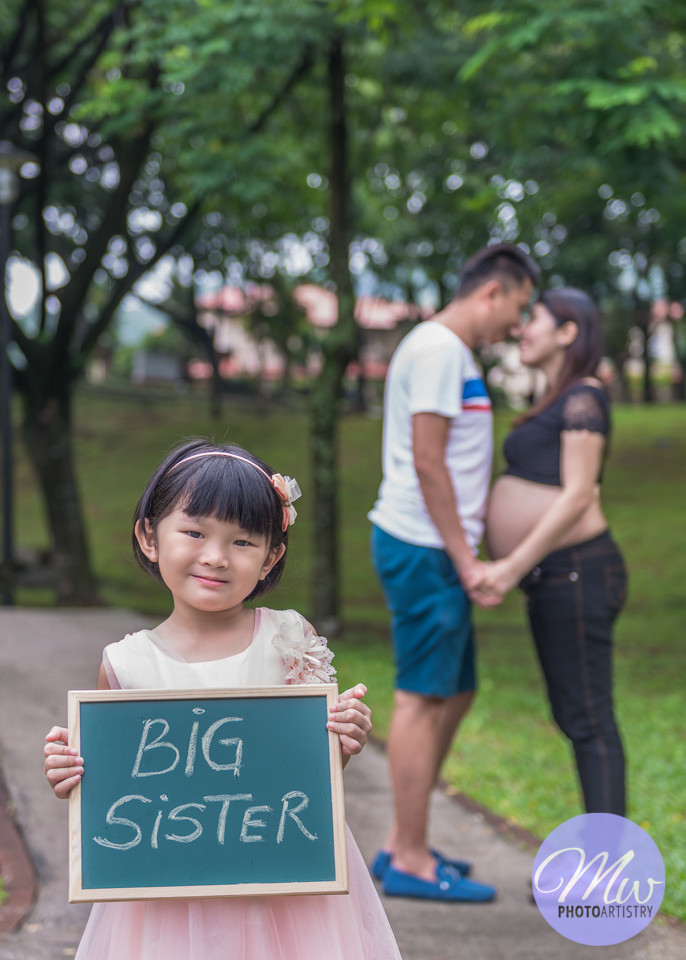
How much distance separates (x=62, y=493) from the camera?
38.0 ft

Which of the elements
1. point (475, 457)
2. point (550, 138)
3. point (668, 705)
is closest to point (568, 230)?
point (550, 138)

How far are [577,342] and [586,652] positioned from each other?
1093 mm

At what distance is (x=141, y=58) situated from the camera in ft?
26.2

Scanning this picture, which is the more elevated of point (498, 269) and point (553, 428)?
point (498, 269)

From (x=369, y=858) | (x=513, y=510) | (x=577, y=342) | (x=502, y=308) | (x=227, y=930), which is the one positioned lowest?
(x=369, y=858)

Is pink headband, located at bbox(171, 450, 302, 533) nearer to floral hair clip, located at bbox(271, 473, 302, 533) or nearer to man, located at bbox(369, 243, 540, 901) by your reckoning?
floral hair clip, located at bbox(271, 473, 302, 533)

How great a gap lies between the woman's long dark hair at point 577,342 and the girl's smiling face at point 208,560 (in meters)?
1.73

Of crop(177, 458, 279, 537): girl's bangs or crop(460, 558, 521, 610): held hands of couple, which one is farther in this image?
crop(460, 558, 521, 610): held hands of couple

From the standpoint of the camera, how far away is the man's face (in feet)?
11.3

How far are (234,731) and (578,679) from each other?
1639mm

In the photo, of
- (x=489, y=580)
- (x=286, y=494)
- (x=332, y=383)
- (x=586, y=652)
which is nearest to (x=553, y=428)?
(x=489, y=580)

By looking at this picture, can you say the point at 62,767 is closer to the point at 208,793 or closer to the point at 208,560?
the point at 208,793

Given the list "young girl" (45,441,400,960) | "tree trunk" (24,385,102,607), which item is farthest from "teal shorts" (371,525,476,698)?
"tree trunk" (24,385,102,607)

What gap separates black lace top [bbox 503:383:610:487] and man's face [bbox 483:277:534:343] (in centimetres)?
34
